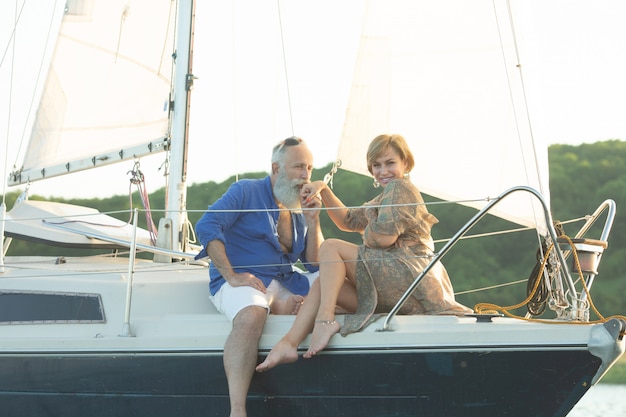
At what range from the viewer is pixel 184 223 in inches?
303

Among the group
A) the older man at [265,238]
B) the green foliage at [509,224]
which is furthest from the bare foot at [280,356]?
the green foliage at [509,224]

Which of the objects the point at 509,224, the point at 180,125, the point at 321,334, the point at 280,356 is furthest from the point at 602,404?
the point at 509,224

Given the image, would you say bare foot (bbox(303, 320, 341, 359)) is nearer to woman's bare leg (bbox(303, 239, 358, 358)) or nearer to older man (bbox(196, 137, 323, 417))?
woman's bare leg (bbox(303, 239, 358, 358))

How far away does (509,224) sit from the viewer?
81.4 feet

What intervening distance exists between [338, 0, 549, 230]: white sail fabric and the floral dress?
0.56 m

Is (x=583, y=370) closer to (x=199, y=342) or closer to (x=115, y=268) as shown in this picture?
(x=199, y=342)

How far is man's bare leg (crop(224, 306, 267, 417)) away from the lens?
5449 mm

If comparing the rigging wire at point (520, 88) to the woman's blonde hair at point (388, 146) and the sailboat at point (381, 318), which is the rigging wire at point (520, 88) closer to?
the sailboat at point (381, 318)

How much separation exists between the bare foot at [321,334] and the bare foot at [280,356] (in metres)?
0.07

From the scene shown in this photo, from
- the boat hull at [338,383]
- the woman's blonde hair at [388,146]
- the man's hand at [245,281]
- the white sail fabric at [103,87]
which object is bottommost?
the boat hull at [338,383]

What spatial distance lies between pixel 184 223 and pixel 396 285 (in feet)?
8.19

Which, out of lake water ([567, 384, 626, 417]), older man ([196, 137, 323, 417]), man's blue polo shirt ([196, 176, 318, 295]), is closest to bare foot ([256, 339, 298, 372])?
older man ([196, 137, 323, 417])

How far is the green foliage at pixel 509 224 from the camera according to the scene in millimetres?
23250

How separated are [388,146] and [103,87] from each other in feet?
12.0
